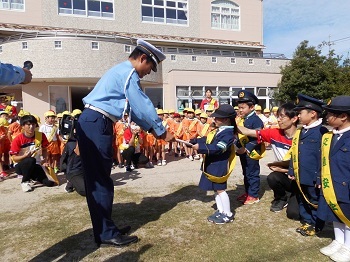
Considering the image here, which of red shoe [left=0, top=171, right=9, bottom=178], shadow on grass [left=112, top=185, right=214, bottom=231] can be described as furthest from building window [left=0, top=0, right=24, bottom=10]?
shadow on grass [left=112, top=185, right=214, bottom=231]

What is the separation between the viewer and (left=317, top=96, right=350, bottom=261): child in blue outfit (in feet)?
9.20

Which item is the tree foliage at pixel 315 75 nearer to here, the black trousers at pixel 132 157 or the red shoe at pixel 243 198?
the black trousers at pixel 132 157

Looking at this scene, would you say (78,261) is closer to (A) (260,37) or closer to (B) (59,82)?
(B) (59,82)

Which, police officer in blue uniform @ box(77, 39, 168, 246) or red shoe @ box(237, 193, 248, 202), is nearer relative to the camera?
police officer in blue uniform @ box(77, 39, 168, 246)

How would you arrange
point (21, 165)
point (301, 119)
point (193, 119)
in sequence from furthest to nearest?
1. point (193, 119)
2. point (21, 165)
3. point (301, 119)

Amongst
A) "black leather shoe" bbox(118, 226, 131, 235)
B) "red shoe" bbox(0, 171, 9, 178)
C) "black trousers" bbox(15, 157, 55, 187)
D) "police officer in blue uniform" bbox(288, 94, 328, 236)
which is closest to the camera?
"police officer in blue uniform" bbox(288, 94, 328, 236)

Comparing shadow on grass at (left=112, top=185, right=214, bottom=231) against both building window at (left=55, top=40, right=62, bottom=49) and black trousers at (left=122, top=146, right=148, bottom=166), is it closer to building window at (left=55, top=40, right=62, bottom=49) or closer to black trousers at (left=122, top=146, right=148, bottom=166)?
black trousers at (left=122, top=146, right=148, bottom=166)

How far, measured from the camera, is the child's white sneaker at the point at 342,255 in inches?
109

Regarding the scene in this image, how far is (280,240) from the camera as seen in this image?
3303 millimetres

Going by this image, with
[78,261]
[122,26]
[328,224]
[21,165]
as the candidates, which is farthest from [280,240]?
[122,26]

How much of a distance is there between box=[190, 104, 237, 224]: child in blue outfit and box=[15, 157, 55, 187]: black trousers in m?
3.74

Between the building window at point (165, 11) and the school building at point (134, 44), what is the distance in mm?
73

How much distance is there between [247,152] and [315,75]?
17.6 m

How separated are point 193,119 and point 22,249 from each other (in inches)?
287
